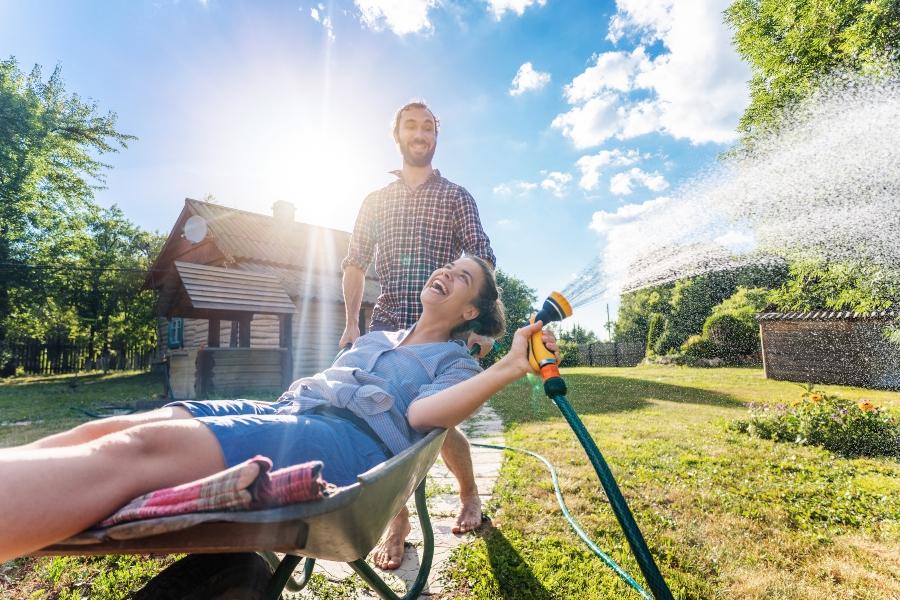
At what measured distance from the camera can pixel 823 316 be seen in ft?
39.2

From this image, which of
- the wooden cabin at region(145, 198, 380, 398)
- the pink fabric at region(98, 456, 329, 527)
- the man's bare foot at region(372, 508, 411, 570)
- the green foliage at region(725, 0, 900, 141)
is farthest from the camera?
the wooden cabin at region(145, 198, 380, 398)

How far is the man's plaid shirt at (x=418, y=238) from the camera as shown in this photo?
2682 millimetres

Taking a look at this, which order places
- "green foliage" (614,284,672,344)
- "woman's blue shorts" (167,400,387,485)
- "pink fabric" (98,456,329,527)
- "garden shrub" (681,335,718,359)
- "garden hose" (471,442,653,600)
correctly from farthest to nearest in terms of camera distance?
1. "green foliage" (614,284,672,344)
2. "garden shrub" (681,335,718,359)
3. "garden hose" (471,442,653,600)
4. "woman's blue shorts" (167,400,387,485)
5. "pink fabric" (98,456,329,527)

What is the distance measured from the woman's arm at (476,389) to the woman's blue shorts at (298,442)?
0.19 m

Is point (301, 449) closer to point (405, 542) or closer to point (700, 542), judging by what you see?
point (405, 542)

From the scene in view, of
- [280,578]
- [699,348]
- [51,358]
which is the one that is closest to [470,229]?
[280,578]

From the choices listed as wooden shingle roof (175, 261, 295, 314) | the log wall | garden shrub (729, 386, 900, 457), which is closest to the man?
garden shrub (729, 386, 900, 457)

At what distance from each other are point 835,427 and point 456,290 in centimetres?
501

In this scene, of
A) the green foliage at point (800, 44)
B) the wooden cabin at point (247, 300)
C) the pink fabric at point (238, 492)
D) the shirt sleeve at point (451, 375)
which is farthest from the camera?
the wooden cabin at point (247, 300)

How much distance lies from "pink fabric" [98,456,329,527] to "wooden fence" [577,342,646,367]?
79.4 feet

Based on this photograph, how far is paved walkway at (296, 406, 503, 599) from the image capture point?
2.03 m

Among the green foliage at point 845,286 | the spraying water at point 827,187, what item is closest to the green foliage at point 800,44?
the spraying water at point 827,187

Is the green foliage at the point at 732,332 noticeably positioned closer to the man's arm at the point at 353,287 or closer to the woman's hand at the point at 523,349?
the man's arm at the point at 353,287

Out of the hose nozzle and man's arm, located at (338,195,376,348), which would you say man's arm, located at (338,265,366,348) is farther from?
the hose nozzle
